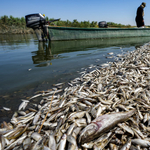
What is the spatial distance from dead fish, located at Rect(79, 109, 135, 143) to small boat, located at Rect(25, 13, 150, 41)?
46.4 feet

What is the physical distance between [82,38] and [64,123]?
50.8 feet

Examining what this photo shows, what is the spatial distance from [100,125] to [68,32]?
49.1ft

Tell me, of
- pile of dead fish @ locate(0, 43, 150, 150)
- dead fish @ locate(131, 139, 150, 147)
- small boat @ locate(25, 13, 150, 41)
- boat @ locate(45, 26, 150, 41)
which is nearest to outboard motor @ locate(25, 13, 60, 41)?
small boat @ locate(25, 13, 150, 41)

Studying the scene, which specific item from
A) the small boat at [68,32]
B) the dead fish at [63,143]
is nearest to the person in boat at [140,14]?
the small boat at [68,32]

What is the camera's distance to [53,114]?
89.9 inches

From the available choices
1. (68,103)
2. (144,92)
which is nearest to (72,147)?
(68,103)

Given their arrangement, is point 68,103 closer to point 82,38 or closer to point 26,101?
point 26,101

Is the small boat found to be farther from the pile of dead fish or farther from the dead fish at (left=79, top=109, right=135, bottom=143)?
the dead fish at (left=79, top=109, right=135, bottom=143)

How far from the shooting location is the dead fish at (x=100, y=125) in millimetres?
1619

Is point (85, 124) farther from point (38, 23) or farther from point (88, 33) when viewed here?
point (88, 33)

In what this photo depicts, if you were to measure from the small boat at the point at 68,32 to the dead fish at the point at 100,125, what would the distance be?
1414 centimetres

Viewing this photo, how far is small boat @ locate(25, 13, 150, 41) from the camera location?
13430 mm

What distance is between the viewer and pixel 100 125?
5.67 ft

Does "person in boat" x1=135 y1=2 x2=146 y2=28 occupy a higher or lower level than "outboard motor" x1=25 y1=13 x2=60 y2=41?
higher
